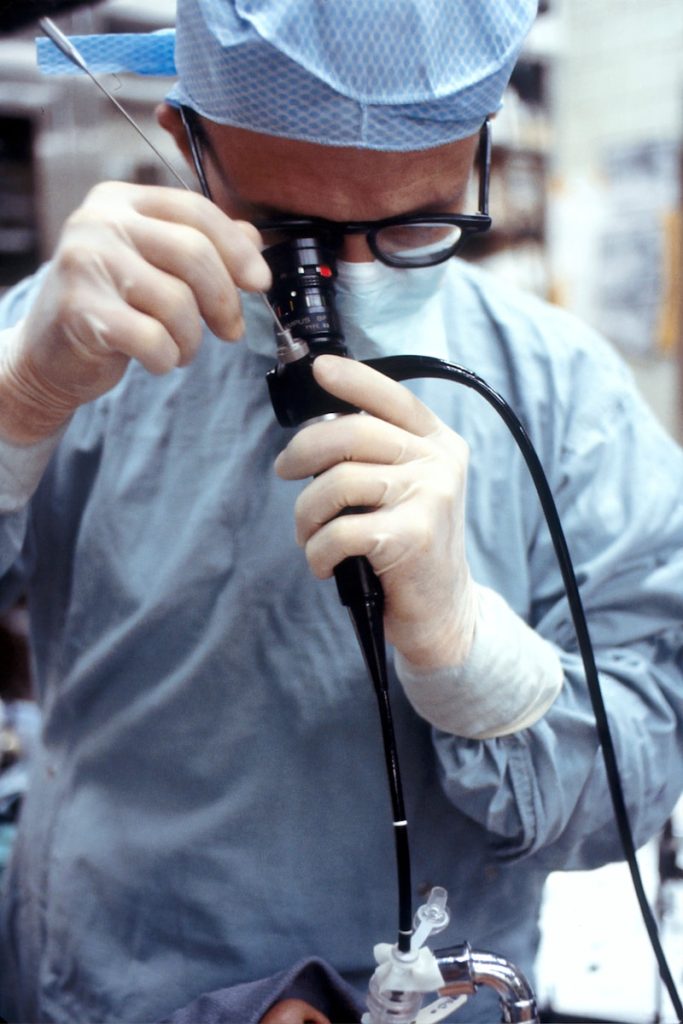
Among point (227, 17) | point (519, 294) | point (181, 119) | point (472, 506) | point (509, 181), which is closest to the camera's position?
point (227, 17)

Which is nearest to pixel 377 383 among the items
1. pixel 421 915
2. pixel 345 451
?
pixel 345 451

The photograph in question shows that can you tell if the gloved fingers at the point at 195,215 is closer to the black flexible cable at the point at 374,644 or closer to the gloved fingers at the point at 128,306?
the gloved fingers at the point at 128,306

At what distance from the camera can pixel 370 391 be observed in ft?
2.19

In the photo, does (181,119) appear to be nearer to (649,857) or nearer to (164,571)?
(164,571)

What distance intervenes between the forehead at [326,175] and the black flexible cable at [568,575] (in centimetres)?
12

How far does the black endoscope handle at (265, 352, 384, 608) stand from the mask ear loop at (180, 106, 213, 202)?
171 millimetres

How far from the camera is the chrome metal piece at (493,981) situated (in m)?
0.64

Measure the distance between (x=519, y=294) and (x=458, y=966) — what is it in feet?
2.33

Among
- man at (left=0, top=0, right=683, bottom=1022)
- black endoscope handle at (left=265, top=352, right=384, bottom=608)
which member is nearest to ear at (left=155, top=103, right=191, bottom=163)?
man at (left=0, top=0, right=683, bottom=1022)

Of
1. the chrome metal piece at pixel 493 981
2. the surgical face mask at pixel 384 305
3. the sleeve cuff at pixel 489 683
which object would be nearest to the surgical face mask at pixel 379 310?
the surgical face mask at pixel 384 305

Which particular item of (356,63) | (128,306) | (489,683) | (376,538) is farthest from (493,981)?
(356,63)

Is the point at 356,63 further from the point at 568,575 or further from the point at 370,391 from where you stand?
the point at 568,575

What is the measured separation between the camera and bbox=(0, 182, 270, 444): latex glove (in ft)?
1.98

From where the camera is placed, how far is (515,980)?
0.65 metres
